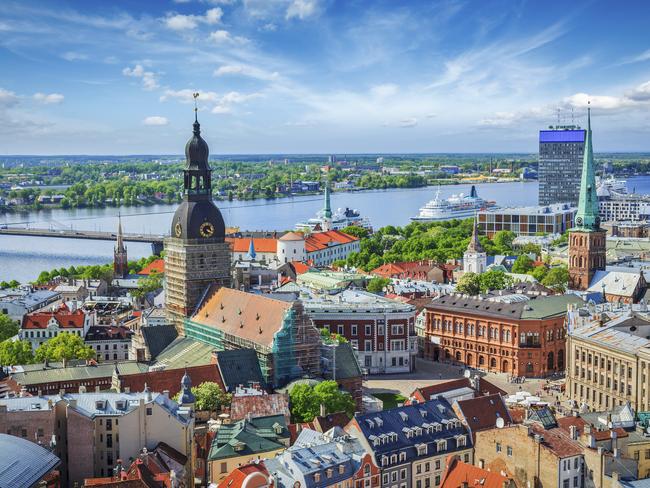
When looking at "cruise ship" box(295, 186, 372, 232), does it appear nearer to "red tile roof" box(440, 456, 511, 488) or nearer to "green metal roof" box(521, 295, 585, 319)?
"green metal roof" box(521, 295, 585, 319)

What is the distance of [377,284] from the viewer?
9438 centimetres

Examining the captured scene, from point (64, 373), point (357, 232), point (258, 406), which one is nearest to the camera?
point (258, 406)

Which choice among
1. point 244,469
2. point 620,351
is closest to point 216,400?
point 244,469

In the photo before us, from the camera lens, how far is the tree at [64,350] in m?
66.1

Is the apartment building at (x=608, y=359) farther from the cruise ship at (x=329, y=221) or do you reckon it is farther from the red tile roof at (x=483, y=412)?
the cruise ship at (x=329, y=221)

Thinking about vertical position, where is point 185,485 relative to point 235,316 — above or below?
below

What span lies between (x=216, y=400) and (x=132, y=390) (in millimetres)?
5030

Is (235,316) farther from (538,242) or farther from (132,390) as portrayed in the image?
(538,242)

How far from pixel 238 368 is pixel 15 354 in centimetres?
1971

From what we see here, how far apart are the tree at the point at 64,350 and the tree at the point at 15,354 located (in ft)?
2.16

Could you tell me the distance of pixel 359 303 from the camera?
248ft

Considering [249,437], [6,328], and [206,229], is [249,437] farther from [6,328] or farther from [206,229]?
[6,328]

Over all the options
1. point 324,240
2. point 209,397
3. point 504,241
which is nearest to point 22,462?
point 209,397

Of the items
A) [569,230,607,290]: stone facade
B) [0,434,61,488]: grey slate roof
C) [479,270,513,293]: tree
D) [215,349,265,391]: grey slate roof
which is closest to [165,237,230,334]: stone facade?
[215,349,265,391]: grey slate roof
